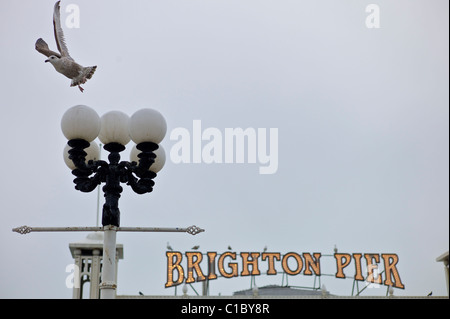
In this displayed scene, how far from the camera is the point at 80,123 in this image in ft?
31.4

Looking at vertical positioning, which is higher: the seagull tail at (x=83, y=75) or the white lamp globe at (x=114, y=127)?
the seagull tail at (x=83, y=75)

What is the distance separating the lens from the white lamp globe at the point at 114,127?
1008cm

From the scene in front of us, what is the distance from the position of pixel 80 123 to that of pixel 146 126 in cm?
88

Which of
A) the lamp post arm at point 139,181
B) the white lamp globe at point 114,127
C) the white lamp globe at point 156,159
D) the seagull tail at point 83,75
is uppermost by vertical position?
the seagull tail at point 83,75

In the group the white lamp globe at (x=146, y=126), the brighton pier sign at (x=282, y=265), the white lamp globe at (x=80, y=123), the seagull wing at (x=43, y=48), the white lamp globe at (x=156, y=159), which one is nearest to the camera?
the white lamp globe at (x=80, y=123)

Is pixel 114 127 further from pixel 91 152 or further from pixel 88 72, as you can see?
pixel 88 72

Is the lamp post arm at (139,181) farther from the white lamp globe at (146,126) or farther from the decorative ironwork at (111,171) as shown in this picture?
the white lamp globe at (146,126)

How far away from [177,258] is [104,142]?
29.9m

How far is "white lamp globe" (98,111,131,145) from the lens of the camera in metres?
10.1

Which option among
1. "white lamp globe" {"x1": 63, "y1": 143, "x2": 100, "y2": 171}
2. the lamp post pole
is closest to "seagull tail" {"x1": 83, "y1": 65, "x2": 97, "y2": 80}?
the lamp post pole

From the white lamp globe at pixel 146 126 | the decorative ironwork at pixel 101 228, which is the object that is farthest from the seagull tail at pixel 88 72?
the decorative ironwork at pixel 101 228

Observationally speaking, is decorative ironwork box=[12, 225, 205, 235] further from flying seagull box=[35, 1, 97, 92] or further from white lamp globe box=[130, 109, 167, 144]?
flying seagull box=[35, 1, 97, 92]
